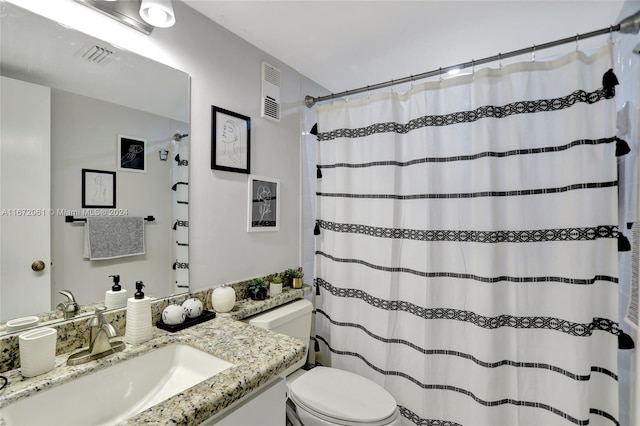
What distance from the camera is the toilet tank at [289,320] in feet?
4.97

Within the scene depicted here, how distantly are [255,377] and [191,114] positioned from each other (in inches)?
47.1

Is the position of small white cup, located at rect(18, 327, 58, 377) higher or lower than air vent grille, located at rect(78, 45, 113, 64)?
lower

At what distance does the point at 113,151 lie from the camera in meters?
1.13

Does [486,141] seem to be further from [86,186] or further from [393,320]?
[86,186]

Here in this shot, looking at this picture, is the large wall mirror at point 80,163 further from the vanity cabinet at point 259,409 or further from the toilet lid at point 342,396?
the toilet lid at point 342,396

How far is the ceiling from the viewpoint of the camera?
1383 mm

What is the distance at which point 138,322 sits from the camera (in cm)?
107

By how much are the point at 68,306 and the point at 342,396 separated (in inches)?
47.8

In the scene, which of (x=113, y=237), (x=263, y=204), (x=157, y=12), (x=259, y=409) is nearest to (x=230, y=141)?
(x=263, y=204)

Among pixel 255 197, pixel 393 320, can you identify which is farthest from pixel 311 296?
pixel 255 197

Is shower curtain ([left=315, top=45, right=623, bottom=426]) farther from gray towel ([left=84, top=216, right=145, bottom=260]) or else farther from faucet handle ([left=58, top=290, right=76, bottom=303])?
faucet handle ([left=58, top=290, right=76, bottom=303])

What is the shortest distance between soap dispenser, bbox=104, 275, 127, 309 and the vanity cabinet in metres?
0.65

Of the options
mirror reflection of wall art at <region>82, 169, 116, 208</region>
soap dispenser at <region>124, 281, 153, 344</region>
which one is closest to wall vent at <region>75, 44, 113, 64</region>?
mirror reflection of wall art at <region>82, 169, 116, 208</region>

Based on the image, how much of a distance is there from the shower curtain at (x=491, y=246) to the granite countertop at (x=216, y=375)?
0.92 m
